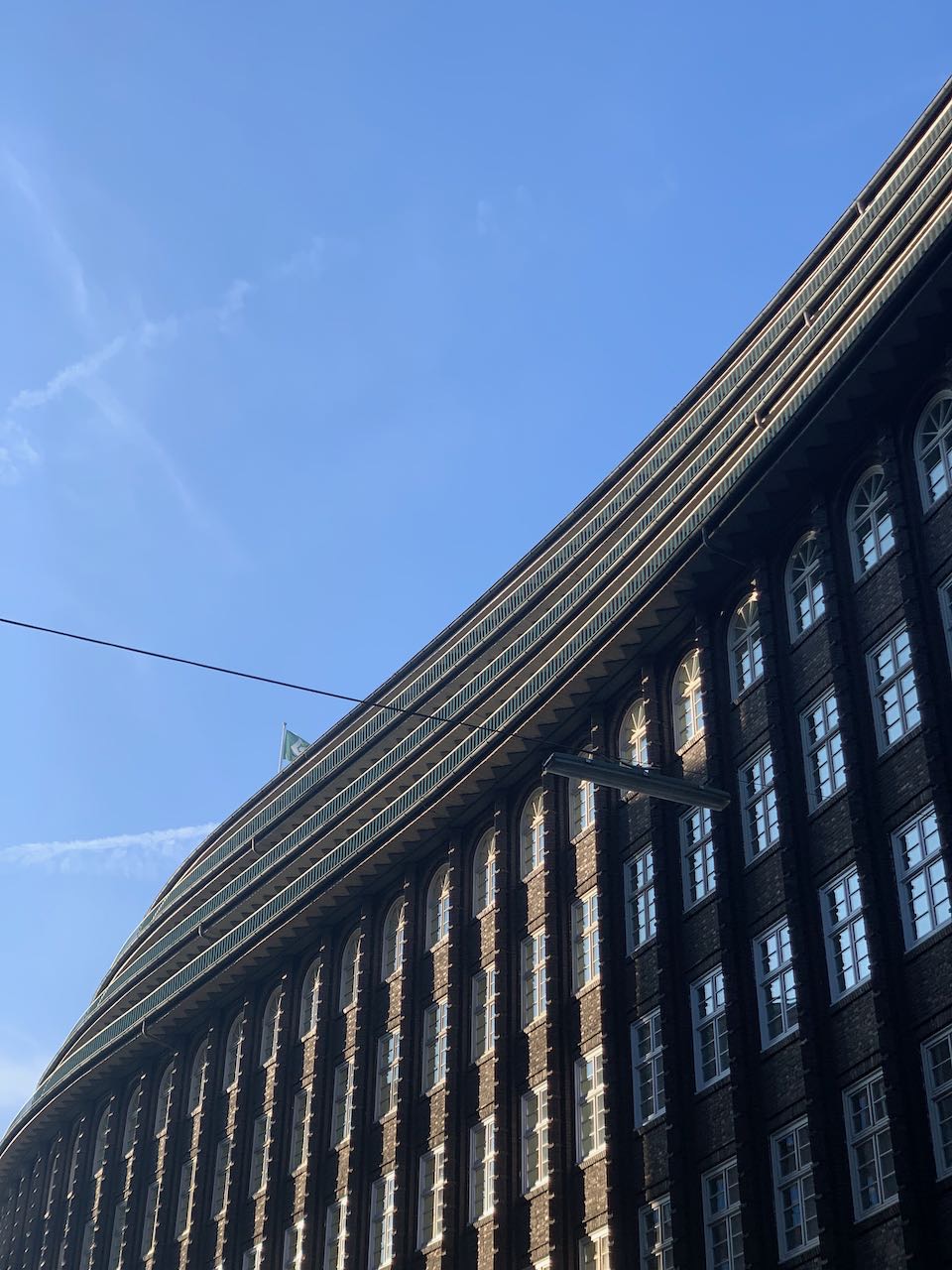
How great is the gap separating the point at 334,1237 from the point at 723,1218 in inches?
603

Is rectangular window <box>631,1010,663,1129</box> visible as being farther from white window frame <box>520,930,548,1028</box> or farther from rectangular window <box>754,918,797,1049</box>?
white window frame <box>520,930,548,1028</box>

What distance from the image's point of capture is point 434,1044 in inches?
1725

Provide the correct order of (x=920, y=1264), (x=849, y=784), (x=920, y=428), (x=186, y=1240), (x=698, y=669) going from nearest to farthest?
(x=920, y=1264) < (x=849, y=784) < (x=920, y=428) < (x=698, y=669) < (x=186, y=1240)

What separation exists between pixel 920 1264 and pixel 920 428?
50.4 feet

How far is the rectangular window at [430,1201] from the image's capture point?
133 feet

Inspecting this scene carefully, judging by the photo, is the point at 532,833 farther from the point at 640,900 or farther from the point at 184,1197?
the point at 184,1197

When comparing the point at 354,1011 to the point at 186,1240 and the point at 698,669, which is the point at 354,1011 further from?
the point at 698,669

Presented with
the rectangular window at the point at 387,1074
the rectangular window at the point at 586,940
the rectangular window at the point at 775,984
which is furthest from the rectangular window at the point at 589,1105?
the rectangular window at the point at 387,1074

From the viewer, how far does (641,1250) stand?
111ft

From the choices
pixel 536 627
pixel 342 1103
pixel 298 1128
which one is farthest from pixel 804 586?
pixel 298 1128

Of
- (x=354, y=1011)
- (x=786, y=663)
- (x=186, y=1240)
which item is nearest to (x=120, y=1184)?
(x=186, y=1240)

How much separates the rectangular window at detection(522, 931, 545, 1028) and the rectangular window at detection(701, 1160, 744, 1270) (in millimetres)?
7766

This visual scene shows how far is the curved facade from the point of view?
1219 inches

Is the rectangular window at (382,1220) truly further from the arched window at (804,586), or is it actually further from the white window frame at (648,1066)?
the arched window at (804,586)
